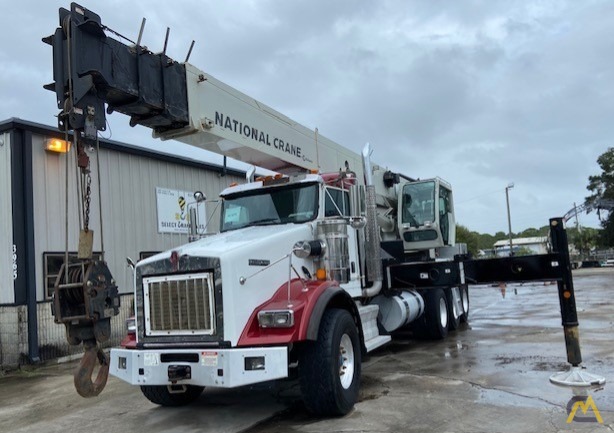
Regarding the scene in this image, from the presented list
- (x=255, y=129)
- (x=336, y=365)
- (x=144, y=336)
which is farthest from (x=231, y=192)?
(x=336, y=365)

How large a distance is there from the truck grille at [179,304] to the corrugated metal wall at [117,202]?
249 inches

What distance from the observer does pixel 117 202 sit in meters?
12.7

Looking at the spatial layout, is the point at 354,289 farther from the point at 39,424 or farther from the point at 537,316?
the point at 537,316

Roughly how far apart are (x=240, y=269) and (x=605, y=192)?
66.5 m

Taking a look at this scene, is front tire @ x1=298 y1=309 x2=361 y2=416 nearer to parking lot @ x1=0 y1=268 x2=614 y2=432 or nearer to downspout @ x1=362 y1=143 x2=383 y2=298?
A: parking lot @ x1=0 y1=268 x2=614 y2=432

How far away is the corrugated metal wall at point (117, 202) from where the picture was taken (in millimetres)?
11031

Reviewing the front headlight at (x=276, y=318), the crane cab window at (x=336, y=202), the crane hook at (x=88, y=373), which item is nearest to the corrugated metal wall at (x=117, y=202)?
the crane cab window at (x=336, y=202)

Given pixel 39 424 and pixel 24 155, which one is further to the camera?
pixel 24 155

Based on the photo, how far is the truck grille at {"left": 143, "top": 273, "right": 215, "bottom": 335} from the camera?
5.34 metres

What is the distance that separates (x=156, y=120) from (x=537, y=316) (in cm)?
1219

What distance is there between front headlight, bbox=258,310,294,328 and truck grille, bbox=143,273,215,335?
0.49m

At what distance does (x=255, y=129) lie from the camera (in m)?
7.02

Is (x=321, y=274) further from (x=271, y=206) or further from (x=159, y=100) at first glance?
(x=159, y=100)

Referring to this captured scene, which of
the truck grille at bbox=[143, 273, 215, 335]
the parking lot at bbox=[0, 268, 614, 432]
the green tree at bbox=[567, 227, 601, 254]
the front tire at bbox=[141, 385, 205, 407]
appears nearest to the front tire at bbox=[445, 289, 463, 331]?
the parking lot at bbox=[0, 268, 614, 432]
